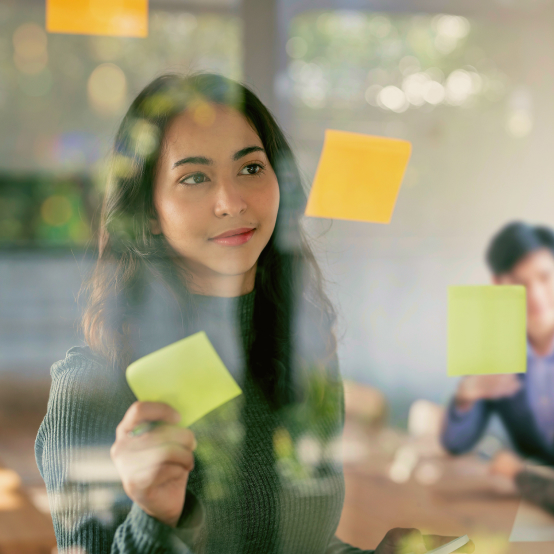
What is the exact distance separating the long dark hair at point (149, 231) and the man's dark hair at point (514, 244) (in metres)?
0.42

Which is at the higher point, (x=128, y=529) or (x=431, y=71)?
(x=431, y=71)

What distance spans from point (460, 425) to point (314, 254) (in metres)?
0.60

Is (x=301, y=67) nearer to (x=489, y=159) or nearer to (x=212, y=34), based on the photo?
(x=212, y=34)

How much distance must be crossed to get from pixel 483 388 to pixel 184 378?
2.33 feet

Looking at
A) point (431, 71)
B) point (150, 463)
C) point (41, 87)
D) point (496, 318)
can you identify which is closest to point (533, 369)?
point (496, 318)

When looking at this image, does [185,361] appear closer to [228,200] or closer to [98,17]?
[228,200]

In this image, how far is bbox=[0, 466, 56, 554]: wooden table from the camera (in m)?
0.89

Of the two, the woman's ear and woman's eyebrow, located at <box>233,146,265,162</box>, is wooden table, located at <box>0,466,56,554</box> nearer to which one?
the woman's ear

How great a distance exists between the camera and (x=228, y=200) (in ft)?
1.86

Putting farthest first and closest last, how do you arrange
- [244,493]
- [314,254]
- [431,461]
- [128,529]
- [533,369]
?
1. [431,461]
2. [533,369]
3. [314,254]
4. [244,493]
5. [128,529]

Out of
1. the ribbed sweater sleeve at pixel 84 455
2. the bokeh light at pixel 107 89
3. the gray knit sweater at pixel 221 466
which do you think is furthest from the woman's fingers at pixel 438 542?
the bokeh light at pixel 107 89

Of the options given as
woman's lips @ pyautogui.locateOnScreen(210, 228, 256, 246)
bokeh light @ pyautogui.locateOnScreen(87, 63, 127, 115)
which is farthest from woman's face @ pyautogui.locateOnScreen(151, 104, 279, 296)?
bokeh light @ pyautogui.locateOnScreen(87, 63, 127, 115)

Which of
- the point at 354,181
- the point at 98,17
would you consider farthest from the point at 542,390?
the point at 98,17

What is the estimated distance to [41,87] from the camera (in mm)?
708
